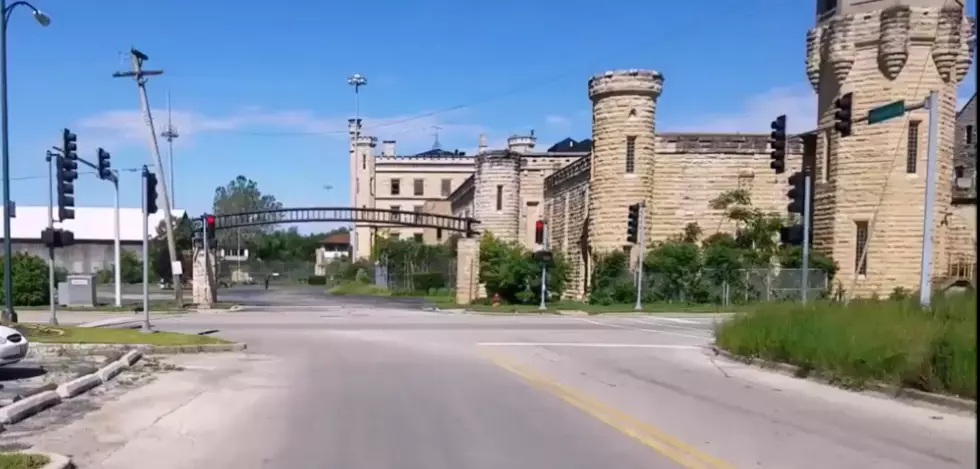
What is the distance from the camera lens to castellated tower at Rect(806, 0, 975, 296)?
36.7 m

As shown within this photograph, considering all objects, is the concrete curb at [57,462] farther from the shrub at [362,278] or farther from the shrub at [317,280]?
the shrub at [317,280]

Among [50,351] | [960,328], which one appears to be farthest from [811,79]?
[50,351]

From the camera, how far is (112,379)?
13.5 meters

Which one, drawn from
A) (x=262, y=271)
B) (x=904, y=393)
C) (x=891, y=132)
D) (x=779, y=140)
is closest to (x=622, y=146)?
(x=891, y=132)

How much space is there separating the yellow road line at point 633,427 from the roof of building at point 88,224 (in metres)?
77.8

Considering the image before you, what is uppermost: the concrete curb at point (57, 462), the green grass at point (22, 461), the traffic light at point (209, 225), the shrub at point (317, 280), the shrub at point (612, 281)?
the traffic light at point (209, 225)

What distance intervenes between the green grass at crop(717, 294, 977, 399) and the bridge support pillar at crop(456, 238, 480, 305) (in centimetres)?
2845

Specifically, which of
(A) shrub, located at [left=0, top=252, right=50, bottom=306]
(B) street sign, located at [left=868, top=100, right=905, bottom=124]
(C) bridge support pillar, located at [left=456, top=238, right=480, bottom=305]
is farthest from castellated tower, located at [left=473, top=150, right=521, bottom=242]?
(B) street sign, located at [left=868, top=100, right=905, bottom=124]

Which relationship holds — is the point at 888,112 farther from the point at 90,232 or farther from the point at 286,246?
the point at 286,246

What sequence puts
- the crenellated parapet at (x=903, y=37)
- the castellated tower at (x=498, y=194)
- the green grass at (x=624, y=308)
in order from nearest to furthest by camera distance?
the crenellated parapet at (x=903, y=37) → the green grass at (x=624, y=308) → the castellated tower at (x=498, y=194)

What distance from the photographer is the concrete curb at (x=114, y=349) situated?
→ 17.4 meters

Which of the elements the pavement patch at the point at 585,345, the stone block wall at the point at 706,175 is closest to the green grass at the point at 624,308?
the stone block wall at the point at 706,175

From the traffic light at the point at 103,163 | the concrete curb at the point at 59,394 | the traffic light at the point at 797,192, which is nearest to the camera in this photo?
the concrete curb at the point at 59,394

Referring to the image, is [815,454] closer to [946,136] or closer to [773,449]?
[773,449]
